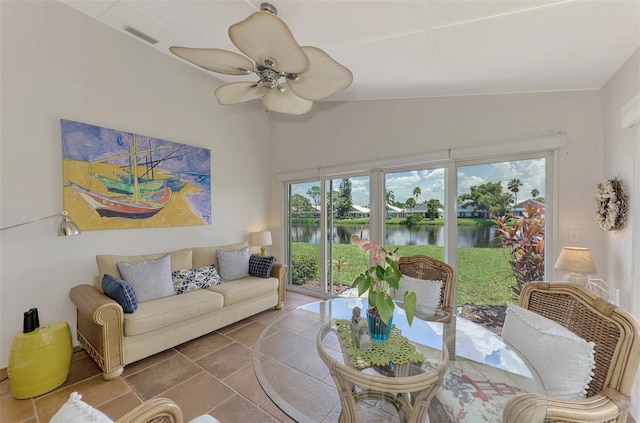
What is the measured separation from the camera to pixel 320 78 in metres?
1.64

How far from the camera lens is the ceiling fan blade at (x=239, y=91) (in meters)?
1.90

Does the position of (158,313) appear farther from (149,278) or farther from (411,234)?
(411,234)

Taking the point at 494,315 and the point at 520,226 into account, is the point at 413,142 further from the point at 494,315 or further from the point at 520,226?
the point at 494,315

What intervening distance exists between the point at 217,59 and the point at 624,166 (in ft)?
9.76

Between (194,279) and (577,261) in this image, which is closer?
(577,261)

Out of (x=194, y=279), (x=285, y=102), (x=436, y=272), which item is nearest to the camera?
(x=285, y=102)

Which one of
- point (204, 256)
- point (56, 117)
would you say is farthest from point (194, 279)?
point (56, 117)

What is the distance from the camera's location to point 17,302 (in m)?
2.26

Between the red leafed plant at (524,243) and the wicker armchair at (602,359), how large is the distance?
1428 millimetres

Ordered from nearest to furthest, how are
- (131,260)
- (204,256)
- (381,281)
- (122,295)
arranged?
(381,281) → (122,295) → (131,260) → (204,256)

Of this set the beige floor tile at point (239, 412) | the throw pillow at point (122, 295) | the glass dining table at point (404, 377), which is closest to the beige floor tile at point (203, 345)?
the throw pillow at point (122, 295)

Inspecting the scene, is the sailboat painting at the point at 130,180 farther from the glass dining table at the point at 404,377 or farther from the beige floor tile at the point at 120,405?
the glass dining table at the point at 404,377

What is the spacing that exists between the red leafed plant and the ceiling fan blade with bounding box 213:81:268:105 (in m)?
2.76

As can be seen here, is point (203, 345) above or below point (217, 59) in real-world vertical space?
below
